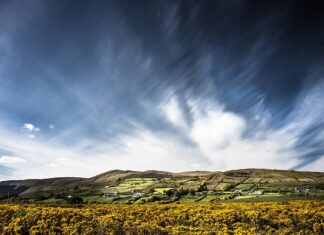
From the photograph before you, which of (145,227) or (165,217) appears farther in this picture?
(165,217)

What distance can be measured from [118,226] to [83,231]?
6.03ft

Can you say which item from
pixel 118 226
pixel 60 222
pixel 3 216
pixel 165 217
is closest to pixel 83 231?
pixel 118 226

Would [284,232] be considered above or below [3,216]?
below

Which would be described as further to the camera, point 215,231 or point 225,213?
point 225,213

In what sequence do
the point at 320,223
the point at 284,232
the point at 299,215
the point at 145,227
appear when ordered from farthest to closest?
1. the point at 299,215
2. the point at 320,223
3. the point at 145,227
4. the point at 284,232

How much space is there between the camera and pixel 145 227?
14.8 m

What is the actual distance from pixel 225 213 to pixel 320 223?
5.62 metres

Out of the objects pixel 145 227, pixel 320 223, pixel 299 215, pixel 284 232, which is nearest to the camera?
pixel 284 232

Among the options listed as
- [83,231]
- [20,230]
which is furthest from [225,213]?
[20,230]

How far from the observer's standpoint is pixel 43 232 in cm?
1516

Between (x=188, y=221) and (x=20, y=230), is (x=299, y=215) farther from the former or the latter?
(x=20, y=230)

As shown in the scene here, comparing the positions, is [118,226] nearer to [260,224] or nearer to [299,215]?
[260,224]

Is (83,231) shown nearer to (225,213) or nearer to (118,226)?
(118,226)

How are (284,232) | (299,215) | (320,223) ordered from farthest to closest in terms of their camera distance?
(299,215) → (320,223) → (284,232)
